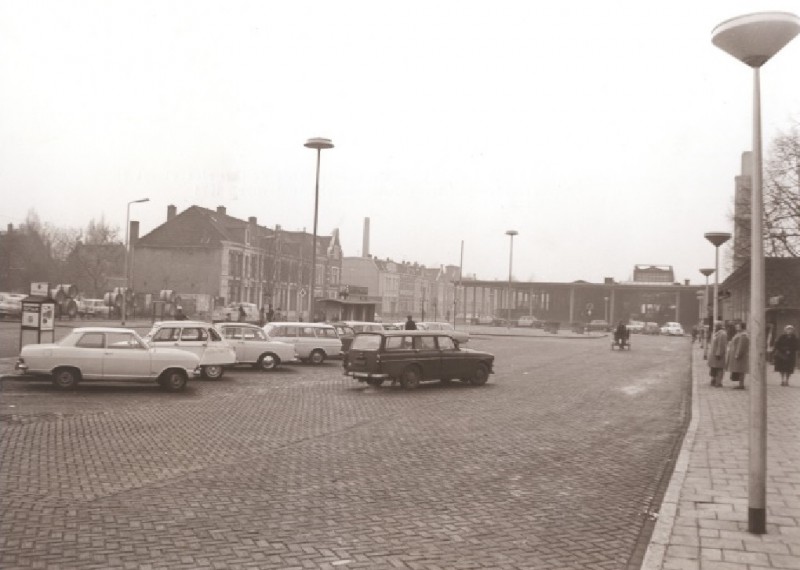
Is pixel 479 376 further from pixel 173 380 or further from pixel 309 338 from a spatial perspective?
pixel 173 380

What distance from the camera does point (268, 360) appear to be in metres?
23.2

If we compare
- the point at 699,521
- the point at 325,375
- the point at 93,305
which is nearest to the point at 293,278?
the point at 93,305

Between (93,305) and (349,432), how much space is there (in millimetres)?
52568

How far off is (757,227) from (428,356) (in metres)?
13.2

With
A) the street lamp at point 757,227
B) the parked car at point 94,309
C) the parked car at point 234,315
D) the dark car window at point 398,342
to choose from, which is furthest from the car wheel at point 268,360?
the parked car at point 94,309

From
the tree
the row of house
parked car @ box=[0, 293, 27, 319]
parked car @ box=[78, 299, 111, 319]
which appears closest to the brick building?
the row of house

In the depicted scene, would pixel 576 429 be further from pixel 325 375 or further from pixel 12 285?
pixel 12 285

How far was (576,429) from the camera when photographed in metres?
13.0

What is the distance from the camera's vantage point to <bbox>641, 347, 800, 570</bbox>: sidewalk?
234 inches

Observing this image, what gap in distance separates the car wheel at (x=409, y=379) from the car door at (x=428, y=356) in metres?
0.28

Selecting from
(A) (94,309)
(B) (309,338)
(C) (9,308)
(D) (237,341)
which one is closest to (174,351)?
(D) (237,341)

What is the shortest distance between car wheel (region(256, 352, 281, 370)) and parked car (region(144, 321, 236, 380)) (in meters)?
2.91

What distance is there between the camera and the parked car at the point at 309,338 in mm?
25812

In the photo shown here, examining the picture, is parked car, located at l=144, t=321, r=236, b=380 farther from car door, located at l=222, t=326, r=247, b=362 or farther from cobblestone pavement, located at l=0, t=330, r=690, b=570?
cobblestone pavement, located at l=0, t=330, r=690, b=570
